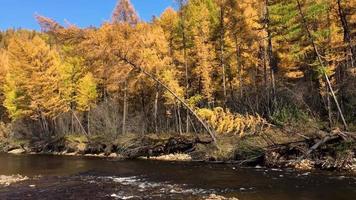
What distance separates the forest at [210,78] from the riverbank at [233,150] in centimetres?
12

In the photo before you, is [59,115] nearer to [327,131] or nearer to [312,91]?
[312,91]

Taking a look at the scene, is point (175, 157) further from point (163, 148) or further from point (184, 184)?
point (184, 184)

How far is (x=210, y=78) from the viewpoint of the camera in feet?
144

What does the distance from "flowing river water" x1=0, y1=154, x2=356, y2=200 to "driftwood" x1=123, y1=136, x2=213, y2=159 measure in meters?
5.85

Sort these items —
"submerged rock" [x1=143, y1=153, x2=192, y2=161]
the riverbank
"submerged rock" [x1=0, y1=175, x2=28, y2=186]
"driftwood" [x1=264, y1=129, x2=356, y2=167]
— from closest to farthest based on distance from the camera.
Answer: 1. "submerged rock" [x1=0, y1=175, x2=28, y2=186]
2. "driftwood" [x1=264, y1=129, x2=356, y2=167]
3. the riverbank
4. "submerged rock" [x1=143, y1=153, x2=192, y2=161]

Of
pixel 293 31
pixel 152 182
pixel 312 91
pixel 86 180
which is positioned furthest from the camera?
pixel 312 91

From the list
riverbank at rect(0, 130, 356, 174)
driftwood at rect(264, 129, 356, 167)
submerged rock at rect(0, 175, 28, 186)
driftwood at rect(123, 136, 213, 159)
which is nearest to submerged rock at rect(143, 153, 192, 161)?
riverbank at rect(0, 130, 356, 174)

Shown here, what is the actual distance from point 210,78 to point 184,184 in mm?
22986

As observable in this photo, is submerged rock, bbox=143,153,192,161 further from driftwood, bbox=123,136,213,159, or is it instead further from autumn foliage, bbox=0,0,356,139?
autumn foliage, bbox=0,0,356,139

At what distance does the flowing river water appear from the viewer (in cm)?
1861

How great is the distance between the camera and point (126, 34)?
38094mm

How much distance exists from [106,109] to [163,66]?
31.6ft

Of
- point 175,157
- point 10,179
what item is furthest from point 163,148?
point 10,179

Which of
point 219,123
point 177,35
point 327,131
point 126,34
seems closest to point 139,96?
point 177,35
